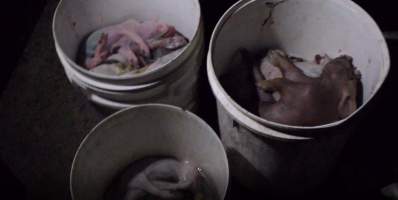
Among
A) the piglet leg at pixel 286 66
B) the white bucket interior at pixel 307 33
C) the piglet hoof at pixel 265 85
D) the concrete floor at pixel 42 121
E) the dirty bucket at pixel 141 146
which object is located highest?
the white bucket interior at pixel 307 33

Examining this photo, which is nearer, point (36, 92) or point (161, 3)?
point (161, 3)

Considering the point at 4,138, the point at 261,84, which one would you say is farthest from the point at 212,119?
the point at 4,138

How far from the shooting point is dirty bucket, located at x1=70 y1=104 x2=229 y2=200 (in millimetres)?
1095

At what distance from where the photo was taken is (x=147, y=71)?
1160 millimetres

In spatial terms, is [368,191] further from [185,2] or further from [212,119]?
[185,2]

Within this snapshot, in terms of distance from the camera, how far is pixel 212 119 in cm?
152

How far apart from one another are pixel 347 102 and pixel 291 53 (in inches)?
12.2

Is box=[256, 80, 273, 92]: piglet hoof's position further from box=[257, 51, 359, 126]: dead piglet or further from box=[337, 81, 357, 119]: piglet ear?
box=[337, 81, 357, 119]: piglet ear

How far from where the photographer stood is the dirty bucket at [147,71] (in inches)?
43.8

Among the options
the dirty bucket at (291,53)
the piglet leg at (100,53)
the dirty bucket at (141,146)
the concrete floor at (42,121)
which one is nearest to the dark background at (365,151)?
the concrete floor at (42,121)

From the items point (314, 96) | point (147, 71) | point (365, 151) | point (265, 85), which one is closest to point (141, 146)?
point (147, 71)

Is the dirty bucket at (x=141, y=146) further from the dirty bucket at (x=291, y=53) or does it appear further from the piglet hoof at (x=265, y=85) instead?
the piglet hoof at (x=265, y=85)

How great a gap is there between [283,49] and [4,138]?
1040 mm

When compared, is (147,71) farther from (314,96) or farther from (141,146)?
(314,96)
